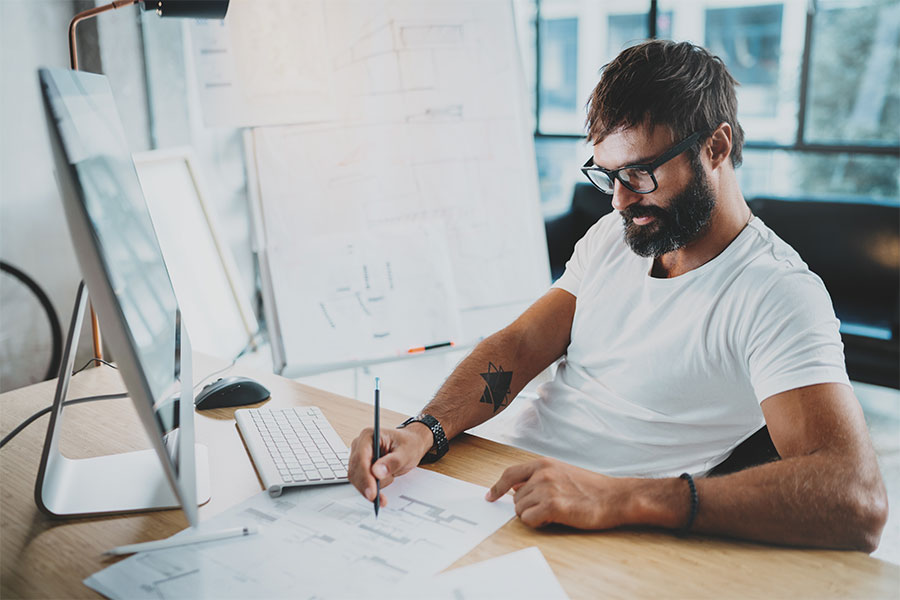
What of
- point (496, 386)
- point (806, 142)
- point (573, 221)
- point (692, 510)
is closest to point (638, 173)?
point (496, 386)

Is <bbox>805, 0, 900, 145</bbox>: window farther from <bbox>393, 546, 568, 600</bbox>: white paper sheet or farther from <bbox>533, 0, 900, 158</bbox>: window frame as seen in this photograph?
<bbox>393, 546, 568, 600</bbox>: white paper sheet

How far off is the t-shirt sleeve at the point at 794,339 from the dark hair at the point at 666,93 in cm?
32

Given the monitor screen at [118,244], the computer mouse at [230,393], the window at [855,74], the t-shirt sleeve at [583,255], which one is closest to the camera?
→ the monitor screen at [118,244]

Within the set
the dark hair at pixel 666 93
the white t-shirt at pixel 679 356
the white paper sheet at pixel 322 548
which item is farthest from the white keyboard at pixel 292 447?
the dark hair at pixel 666 93

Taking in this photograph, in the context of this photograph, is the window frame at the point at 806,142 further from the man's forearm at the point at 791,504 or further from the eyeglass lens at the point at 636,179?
the man's forearm at the point at 791,504

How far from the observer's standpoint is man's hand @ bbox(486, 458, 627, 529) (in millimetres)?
940

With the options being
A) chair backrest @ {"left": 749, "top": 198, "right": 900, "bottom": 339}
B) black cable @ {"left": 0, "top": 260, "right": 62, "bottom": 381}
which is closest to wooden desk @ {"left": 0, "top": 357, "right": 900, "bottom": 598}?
black cable @ {"left": 0, "top": 260, "right": 62, "bottom": 381}

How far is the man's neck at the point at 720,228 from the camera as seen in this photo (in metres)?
1.27

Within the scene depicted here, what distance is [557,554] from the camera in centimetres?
90

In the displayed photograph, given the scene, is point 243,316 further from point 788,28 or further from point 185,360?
point 788,28

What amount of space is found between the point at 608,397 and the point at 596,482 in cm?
40

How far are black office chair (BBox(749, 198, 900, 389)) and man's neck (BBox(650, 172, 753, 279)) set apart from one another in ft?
5.82

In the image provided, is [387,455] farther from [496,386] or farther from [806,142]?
[806,142]

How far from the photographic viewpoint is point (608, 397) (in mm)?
1360
